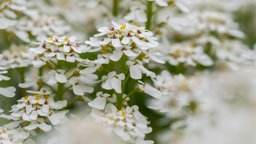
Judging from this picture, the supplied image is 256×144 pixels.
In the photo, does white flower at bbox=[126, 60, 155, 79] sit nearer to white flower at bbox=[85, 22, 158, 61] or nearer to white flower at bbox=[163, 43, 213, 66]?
white flower at bbox=[85, 22, 158, 61]

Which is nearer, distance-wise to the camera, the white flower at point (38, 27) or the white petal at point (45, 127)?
the white petal at point (45, 127)

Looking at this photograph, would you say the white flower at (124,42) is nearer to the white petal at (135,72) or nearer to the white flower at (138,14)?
the white petal at (135,72)

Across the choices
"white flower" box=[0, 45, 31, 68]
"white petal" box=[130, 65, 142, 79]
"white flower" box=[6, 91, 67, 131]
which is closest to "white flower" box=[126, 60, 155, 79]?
"white petal" box=[130, 65, 142, 79]

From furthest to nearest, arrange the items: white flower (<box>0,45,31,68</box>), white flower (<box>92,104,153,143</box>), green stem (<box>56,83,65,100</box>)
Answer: white flower (<box>0,45,31,68</box>) → green stem (<box>56,83,65,100</box>) → white flower (<box>92,104,153,143</box>)

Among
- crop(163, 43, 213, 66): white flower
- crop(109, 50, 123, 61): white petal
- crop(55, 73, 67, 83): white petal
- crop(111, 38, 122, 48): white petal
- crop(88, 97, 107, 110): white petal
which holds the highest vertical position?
crop(163, 43, 213, 66): white flower

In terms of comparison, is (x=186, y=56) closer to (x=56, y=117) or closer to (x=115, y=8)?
(x=115, y=8)

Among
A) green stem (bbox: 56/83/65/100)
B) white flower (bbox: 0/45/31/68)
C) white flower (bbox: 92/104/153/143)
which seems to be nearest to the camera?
white flower (bbox: 92/104/153/143)

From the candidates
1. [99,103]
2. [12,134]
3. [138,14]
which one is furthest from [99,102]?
[138,14]

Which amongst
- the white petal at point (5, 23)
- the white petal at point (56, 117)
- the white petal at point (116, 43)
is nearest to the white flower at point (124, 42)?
the white petal at point (116, 43)

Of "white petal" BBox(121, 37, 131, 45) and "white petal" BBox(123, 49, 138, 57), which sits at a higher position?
"white petal" BBox(121, 37, 131, 45)
